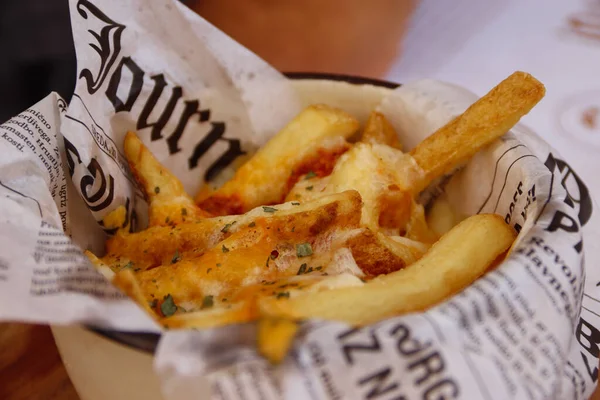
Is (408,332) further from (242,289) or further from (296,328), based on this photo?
(242,289)

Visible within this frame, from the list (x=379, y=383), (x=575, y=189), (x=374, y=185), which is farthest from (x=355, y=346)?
(x=575, y=189)

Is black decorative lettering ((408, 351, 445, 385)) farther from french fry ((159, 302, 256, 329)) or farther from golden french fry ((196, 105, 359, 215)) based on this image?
golden french fry ((196, 105, 359, 215))

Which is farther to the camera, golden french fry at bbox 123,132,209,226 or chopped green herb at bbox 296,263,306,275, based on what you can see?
golden french fry at bbox 123,132,209,226

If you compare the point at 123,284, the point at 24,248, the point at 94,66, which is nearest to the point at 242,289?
the point at 123,284

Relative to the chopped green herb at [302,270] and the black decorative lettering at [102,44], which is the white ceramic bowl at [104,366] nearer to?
the chopped green herb at [302,270]

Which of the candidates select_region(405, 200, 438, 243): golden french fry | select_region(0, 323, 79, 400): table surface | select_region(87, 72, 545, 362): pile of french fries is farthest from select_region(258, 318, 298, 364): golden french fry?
select_region(0, 323, 79, 400): table surface

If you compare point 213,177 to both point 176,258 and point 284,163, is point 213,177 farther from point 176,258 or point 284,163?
point 176,258
